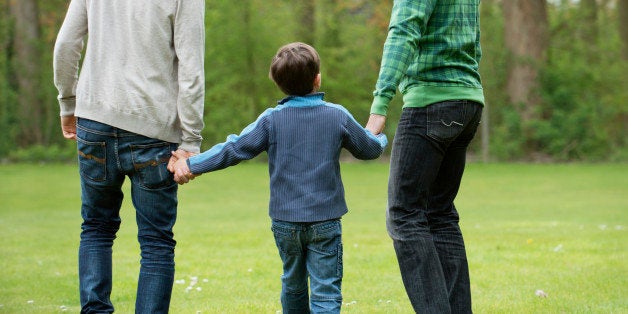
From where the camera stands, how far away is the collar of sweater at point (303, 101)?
406 centimetres

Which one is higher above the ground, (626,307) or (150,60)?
(150,60)

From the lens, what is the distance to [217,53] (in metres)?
21.8

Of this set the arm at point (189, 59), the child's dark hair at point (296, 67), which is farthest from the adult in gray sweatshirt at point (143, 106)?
the child's dark hair at point (296, 67)

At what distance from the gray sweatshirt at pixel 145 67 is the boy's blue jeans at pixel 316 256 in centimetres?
58

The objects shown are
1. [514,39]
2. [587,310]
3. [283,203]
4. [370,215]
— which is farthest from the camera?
[514,39]

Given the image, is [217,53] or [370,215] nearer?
[370,215]

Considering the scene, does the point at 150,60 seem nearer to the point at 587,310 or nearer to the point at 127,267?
the point at 587,310

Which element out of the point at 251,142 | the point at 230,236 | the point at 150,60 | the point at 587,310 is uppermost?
the point at 150,60

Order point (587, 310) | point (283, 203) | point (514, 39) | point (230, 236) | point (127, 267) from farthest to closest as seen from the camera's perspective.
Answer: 1. point (514, 39)
2. point (230, 236)
3. point (127, 267)
4. point (587, 310)
5. point (283, 203)

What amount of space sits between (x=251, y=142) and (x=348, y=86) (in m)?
18.1

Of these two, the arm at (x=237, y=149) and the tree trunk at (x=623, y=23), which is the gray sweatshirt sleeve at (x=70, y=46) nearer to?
the arm at (x=237, y=149)

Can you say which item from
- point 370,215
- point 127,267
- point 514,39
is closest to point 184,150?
point 127,267

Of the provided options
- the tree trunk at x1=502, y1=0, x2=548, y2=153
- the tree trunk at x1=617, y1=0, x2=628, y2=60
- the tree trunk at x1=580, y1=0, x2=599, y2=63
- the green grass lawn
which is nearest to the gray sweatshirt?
the green grass lawn

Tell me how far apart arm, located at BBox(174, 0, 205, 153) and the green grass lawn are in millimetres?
1739
